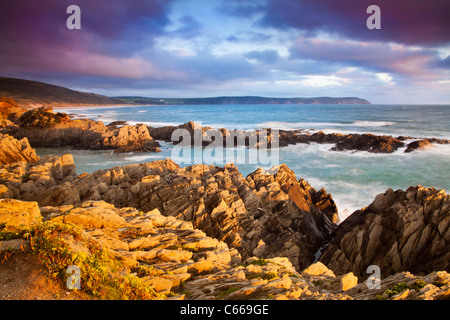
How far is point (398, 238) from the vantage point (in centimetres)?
1443

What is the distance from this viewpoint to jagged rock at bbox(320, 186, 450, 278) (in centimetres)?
1345

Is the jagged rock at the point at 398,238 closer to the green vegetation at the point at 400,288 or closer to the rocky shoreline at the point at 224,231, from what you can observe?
the rocky shoreline at the point at 224,231

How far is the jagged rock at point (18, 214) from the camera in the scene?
690cm

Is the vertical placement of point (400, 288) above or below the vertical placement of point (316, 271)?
above

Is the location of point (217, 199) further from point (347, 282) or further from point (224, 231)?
point (347, 282)

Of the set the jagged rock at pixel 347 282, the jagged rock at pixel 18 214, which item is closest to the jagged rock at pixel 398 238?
the jagged rock at pixel 347 282

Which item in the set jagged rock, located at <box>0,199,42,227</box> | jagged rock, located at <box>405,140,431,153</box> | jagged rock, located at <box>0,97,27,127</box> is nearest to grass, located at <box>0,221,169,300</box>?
jagged rock, located at <box>0,199,42,227</box>

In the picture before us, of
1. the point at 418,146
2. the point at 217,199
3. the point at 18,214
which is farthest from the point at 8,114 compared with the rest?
the point at 418,146

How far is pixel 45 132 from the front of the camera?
1919 inches

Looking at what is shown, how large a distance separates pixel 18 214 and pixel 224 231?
34.1ft
